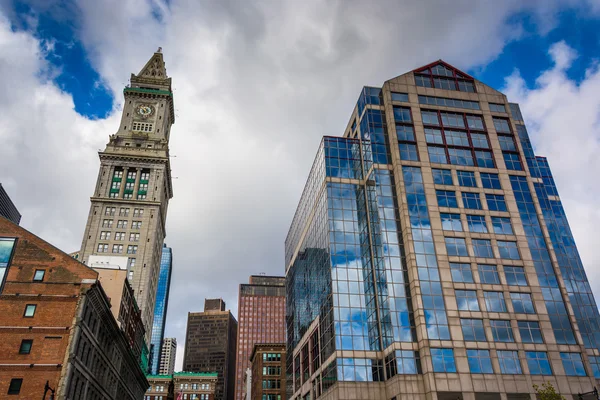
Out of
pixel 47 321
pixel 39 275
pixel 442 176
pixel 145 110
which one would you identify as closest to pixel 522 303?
pixel 442 176

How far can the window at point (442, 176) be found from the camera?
275ft

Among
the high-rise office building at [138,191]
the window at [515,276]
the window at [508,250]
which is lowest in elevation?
the window at [515,276]

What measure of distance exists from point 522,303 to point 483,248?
9.67 metres

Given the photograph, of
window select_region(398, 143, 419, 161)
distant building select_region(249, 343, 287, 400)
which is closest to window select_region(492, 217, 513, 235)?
window select_region(398, 143, 419, 161)

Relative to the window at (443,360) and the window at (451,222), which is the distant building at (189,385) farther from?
the window at (443,360)

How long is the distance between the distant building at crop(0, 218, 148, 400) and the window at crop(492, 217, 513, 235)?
58.6 meters

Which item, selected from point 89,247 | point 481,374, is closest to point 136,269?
point 89,247

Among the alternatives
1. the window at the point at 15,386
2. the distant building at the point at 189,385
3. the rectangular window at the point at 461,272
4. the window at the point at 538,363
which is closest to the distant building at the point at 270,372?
the distant building at the point at 189,385

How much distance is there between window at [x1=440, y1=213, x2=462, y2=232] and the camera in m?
79.4

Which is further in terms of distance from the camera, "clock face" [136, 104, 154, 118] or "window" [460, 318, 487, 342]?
"clock face" [136, 104, 154, 118]

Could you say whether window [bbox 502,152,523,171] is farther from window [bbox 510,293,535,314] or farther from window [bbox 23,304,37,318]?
window [bbox 23,304,37,318]

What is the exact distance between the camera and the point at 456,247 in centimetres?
7775

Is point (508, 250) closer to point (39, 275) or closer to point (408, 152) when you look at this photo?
→ point (408, 152)

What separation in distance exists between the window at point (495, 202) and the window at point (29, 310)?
66.4 meters
